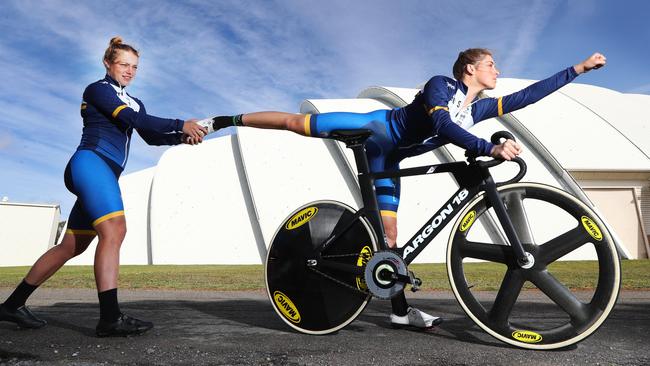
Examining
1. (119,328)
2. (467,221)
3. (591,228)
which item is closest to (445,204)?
(467,221)

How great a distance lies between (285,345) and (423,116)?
69.2 inches

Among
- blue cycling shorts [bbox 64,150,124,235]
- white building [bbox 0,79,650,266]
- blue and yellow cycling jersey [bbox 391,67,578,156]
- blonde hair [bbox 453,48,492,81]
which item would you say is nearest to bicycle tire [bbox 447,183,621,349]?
blue and yellow cycling jersey [bbox 391,67,578,156]

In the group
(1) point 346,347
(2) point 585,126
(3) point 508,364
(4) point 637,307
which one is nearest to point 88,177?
(1) point 346,347

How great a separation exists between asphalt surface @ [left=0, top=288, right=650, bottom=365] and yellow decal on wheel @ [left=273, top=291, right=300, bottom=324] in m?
0.12

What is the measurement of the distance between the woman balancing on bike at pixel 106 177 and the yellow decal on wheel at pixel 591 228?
2.55 meters

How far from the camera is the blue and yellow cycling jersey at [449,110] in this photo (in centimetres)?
294

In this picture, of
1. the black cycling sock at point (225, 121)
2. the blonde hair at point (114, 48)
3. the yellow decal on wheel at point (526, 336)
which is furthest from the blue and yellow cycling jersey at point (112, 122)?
the yellow decal on wheel at point (526, 336)

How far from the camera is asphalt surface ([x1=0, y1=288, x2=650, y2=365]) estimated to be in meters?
2.38

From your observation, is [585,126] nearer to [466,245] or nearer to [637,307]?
[637,307]

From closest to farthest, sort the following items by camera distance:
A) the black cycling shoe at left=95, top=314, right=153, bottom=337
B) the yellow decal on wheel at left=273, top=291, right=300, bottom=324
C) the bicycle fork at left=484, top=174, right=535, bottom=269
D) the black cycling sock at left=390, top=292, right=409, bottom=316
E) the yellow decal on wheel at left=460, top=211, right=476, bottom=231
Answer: the bicycle fork at left=484, top=174, right=535, bottom=269
the yellow decal on wheel at left=460, top=211, right=476, bottom=231
the black cycling shoe at left=95, top=314, right=153, bottom=337
the yellow decal on wheel at left=273, top=291, right=300, bottom=324
the black cycling sock at left=390, top=292, right=409, bottom=316

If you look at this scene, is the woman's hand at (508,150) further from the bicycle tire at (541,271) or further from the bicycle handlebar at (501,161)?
the bicycle tire at (541,271)

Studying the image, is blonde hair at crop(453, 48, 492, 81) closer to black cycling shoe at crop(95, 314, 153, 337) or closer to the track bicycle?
the track bicycle

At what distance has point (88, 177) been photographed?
10.7 feet

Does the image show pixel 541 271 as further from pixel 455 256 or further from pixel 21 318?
pixel 21 318
